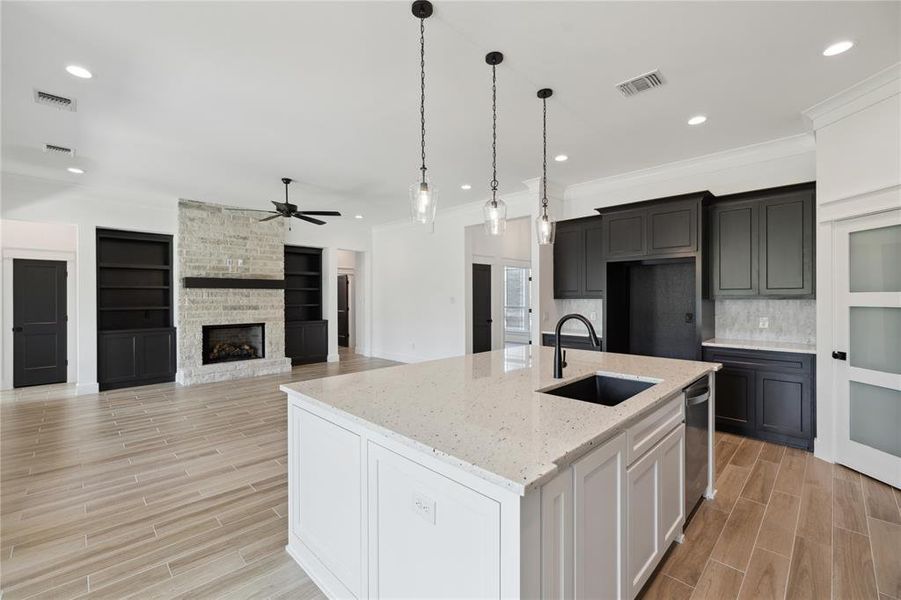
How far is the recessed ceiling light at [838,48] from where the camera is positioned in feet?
8.27

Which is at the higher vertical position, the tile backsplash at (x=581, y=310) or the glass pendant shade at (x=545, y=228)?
the glass pendant shade at (x=545, y=228)

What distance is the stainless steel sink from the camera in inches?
92.0

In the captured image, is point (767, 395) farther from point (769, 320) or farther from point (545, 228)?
point (545, 228)

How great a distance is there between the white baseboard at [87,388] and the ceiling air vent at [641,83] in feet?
24.7

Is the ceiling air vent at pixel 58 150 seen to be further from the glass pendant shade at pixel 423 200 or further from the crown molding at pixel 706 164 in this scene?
the crown molding at pixel 706 164

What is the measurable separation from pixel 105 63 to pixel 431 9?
2259 mm

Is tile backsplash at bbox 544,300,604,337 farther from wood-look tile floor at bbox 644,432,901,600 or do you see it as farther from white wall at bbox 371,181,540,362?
wood-look tile floor at bbox 644,432,901,600

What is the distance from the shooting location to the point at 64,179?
17.7 ft

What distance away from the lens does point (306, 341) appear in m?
8.17

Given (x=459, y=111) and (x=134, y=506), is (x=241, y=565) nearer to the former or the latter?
(x=134, y=506)

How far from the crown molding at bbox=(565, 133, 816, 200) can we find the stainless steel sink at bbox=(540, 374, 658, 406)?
3401mm

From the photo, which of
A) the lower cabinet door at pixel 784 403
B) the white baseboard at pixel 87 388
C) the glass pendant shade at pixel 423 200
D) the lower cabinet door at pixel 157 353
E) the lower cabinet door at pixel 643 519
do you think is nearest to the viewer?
the lower cabinet door at pixel 643 519

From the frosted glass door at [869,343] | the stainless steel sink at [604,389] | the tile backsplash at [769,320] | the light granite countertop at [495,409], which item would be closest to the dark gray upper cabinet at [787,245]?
the tile backsplash at [769,320]

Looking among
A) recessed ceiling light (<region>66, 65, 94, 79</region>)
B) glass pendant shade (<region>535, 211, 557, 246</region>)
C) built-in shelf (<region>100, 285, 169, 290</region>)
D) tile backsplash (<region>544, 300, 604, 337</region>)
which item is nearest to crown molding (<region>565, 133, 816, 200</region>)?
tile backsplash (<region>544, 300, 604, 337</region>)
